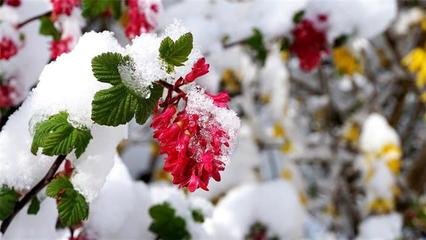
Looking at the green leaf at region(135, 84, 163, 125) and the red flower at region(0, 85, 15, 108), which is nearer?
the green leaf at region(135, 84, 163, 125)

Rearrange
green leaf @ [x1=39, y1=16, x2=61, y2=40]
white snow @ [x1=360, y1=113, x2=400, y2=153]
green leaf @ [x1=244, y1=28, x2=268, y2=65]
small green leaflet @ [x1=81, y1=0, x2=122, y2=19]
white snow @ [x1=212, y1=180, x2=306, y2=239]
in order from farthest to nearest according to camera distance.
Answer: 1. white snow @ [x1=360, y1=113, x2=400, y2=153]
2. white snow @ [x1=212, y1=180, x2=306, y2=239]
3. green leaf @ [x1=244, y1=28, x2=268, y2=65]
4. green leaf @ [x1=39, y1=16, x2=61, y2=40]
5. small green leaflet @ [x1=81, y1=0, x2=122, y2=19]

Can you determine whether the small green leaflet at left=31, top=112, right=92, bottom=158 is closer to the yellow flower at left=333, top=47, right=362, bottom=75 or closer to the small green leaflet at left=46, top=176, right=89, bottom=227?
the small green leaflet at left=46, top=176, right=89, bottom=227

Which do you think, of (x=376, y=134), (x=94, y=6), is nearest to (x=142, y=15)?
(x=94, y=6)

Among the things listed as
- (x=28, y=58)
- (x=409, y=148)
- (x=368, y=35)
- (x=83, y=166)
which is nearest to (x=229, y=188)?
(x=368, y=35)

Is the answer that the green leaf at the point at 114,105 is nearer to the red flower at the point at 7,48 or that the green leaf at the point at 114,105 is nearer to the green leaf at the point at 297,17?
the red flower at the point at 7,48

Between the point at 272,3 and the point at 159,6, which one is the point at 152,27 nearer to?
the point at 159,6

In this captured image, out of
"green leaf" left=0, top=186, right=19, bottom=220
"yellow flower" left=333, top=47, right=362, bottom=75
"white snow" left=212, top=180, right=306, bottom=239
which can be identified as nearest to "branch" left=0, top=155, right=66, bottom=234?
"green leaf" left=0, top=186, right=19, bottom=220

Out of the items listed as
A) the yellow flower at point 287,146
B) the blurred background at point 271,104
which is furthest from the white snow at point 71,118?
the yellow flower at point 287,146

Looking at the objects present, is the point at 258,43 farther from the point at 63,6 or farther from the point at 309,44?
the point at 63,6
